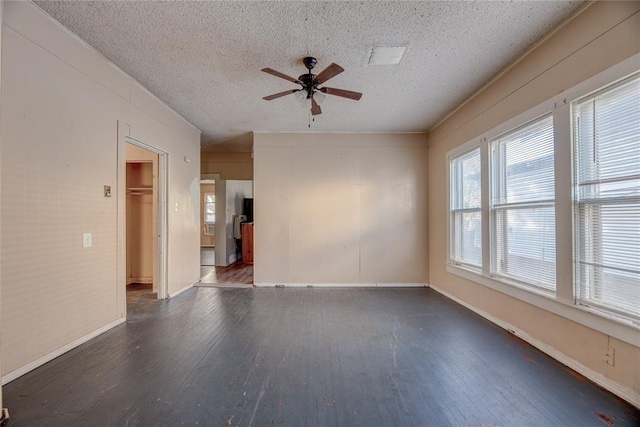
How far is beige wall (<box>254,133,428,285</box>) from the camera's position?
5246 millimetres

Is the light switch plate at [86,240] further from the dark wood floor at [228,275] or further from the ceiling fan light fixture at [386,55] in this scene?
the ceiling fan light fixture at [386,55]

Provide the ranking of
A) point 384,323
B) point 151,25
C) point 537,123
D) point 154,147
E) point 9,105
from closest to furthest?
point 9,105, point 151,25, point 537,123, point 384,323, point 154,147

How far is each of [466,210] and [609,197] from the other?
203cm

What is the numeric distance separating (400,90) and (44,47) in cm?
350

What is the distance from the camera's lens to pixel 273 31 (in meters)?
2.46

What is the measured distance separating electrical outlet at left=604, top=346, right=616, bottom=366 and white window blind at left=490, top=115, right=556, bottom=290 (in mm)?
595

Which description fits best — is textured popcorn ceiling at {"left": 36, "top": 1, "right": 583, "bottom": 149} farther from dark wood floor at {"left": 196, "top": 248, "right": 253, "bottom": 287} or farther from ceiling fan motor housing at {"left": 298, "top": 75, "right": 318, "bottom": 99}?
dark wood floor at {"left": 196, "top": 248, "right": 253, "bottom": 287}

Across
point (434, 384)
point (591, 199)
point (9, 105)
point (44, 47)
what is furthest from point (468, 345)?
point (44, 47)

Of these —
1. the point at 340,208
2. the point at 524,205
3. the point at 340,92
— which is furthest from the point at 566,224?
the point at 340,208

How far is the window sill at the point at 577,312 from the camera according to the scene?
74.9 inches

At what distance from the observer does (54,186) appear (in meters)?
2.43

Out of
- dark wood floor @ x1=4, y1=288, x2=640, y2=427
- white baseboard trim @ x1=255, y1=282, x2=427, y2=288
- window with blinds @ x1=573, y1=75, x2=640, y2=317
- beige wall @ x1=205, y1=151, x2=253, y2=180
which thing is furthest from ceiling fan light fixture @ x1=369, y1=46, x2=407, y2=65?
beige wall @ x1=205, y1=151, x2=253, y2=180

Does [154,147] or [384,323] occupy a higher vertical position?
[154,147]

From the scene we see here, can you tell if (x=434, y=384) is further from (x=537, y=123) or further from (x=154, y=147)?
(x=154, y=147)
